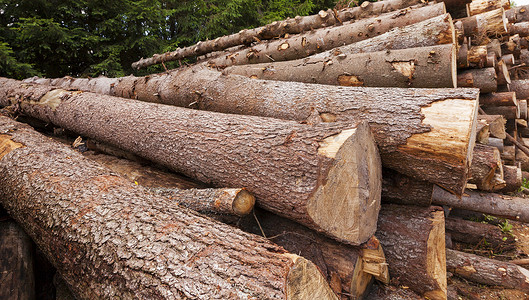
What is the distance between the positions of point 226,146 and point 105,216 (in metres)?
0.96

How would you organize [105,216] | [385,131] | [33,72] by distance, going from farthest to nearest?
[33,72] → [385,131] → [105,216]

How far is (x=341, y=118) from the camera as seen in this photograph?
2.18m

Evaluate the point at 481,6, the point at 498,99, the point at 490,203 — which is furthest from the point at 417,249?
the point at 481,6

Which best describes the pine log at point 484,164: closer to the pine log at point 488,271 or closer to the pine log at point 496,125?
the pine log at point 488,271

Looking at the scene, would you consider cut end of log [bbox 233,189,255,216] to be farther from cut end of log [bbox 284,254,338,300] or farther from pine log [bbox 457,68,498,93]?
pine log [bbox 457,68,498,93]

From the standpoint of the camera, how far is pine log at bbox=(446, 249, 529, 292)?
2.46 meters

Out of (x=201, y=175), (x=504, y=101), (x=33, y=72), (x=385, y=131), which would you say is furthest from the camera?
(x=33, y=72)

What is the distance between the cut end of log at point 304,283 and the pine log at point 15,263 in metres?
2.21

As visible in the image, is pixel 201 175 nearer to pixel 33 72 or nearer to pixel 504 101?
pixel 504 101

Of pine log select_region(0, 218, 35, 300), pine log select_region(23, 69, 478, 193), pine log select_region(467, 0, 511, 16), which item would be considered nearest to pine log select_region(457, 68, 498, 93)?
pine log select_region(467, 0, 511, 16)

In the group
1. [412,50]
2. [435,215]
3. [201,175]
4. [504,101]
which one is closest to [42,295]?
[201,175]

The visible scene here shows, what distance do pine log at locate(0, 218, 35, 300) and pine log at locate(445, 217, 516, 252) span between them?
4.32 metres

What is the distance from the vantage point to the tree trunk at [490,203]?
291cm

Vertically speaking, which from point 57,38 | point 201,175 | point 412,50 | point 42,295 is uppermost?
point 57,38
